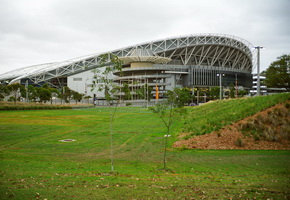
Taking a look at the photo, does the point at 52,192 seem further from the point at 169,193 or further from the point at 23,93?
the point at 23,93

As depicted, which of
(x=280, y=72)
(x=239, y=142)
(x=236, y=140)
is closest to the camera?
(x=239, y=142)

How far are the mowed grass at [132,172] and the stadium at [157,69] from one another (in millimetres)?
80432

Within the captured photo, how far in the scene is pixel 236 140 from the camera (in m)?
17.2

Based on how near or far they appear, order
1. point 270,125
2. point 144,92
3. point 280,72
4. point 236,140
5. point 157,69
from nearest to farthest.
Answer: point 236,140
point 270,125
point 144,92
point 280,72
point 157,69

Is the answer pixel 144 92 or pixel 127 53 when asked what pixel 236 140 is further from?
pixel 127 53

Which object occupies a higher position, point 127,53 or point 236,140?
point 127,53

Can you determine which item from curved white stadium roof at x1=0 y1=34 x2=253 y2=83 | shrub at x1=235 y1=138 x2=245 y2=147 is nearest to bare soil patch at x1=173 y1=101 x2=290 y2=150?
shrub at x1=235 y1=138 x2=245 y2=147

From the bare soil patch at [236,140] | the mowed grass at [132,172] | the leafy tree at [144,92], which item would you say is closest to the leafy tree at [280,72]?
the leafy tree at [144,92]

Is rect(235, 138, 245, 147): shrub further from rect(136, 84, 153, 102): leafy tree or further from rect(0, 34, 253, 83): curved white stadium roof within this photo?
rect(0, 34, 253, 83): curved white stadium roof

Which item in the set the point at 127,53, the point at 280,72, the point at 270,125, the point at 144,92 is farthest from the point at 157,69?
the point at 270,125

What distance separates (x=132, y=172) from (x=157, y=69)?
9417 cm

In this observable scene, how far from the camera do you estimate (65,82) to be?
121 meters

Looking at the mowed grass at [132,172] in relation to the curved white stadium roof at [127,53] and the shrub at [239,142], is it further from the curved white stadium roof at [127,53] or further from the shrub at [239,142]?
the curved white stadium roof at [127,53]

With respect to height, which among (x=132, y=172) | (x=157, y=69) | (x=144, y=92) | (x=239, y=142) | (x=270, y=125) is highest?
(x=157, y=69)
